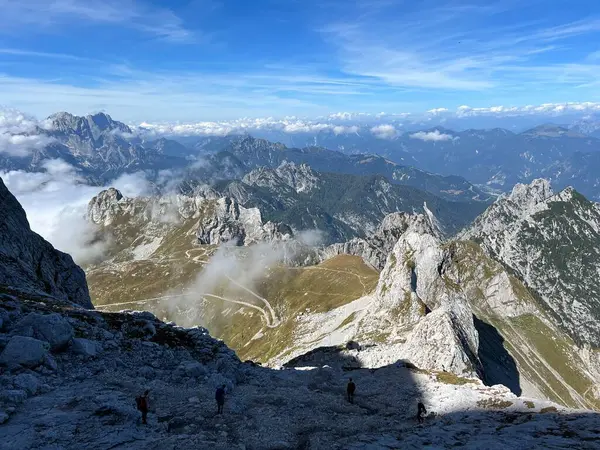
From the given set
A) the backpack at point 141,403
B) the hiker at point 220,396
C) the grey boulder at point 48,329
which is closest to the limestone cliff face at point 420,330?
the hiker at point 220,396

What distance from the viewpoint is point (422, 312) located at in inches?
4781

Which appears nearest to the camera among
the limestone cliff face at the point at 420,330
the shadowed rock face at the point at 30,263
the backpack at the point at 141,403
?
the backpack at the point at 141,403

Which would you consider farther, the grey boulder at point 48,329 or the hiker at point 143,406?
the grey boulder at point 48,329

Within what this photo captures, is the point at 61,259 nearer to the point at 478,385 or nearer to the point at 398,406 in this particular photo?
the point at 398,406

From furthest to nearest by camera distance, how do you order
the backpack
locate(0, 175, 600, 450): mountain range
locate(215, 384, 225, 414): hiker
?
locate(215, 384, 225, 414): hiker
the backpack
locate(0, 175, 600, 450): mountain range

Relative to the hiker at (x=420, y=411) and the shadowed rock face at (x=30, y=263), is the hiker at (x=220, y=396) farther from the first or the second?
the shadowed rock face at (x=30, y=263)

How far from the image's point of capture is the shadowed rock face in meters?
57.7

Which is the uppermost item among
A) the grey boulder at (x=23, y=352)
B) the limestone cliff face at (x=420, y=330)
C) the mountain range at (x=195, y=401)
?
the grey boulder at (x=23, y=352)

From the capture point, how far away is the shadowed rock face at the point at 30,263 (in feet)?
189

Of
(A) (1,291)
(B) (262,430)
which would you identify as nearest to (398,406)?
(B) (262,430)

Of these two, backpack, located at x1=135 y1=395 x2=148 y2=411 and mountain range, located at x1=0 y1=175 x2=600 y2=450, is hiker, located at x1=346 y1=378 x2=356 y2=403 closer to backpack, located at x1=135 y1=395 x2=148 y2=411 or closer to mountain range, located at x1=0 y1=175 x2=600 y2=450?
mountain range, located at x1=0 y1=175 x2=600 y2=450

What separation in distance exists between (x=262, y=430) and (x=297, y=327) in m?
150

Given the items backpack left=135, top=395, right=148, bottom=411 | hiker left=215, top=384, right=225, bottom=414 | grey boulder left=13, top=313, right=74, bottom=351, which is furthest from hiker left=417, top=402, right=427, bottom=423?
grey boulder left=13, top=313, right=74, bottom=351

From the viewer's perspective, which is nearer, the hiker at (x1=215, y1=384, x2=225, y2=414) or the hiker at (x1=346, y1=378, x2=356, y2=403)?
the hiker at (x1=215, y1=384, x2=225, y2=414)
